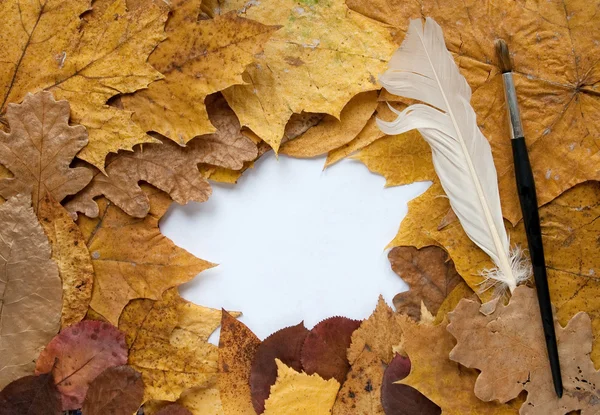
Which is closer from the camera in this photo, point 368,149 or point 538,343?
point 538,343

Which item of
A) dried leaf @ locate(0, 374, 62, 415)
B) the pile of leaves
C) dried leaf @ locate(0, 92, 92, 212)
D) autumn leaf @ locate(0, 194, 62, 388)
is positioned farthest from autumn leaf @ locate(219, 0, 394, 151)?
dried leaf @ locate(0, 374, 62, 415)

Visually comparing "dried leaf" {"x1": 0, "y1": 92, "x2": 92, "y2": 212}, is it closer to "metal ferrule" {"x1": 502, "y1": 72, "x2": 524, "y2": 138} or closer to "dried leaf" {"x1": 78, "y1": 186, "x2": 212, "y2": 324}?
"dried leaf" {"x1": 78, "y1": 186, "x2": 212, "y2": 324}

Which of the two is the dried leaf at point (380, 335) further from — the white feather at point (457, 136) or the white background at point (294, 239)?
the white feather at point (457, 136)

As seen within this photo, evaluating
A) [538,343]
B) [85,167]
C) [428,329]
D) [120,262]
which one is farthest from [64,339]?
[538,343]

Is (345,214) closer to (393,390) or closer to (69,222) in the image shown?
(393,390)

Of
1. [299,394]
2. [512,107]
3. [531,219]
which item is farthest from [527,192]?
[299,394]
